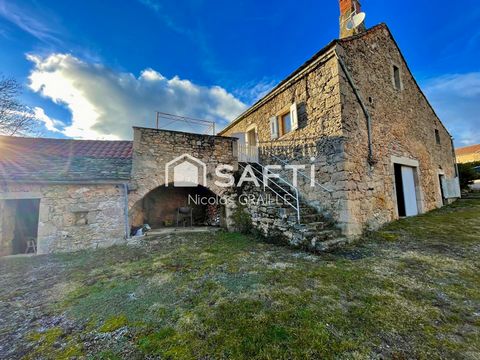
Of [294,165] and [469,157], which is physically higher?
[469,157]

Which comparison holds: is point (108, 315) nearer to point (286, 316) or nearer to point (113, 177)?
point (286, 316)

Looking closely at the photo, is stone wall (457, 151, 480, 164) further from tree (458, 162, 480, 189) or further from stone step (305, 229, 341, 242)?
stone step (305, 229, 341, 242)

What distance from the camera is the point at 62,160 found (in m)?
6.96

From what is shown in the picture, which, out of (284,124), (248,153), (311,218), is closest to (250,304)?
(311,218)

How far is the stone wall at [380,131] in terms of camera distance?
614 cm

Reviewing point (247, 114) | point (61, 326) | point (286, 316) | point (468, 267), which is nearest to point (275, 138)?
point (247, 114)

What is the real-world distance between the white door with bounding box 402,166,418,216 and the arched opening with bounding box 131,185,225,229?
25.6 ft

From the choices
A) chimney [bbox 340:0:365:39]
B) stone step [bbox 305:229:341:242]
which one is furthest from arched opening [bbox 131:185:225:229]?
chimney [bbox 340:0:365:39]

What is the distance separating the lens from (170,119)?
30.7 ft

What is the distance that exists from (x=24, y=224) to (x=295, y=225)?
30.1 feet

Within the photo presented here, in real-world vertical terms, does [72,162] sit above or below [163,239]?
above

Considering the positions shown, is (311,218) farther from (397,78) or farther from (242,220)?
(397,78)

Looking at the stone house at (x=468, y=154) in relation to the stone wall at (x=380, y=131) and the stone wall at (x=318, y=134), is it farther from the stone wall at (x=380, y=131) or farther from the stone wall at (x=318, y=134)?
the stone wall at (x=318, y=134)

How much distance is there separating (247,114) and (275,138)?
3265 millimetres
